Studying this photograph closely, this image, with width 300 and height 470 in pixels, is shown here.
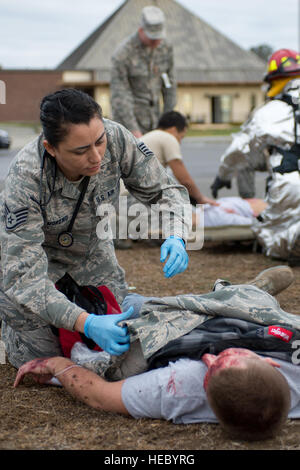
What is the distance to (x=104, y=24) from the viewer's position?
4431 centimetres

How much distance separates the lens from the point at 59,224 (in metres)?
3.08

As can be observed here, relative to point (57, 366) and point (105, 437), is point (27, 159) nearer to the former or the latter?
point (57, 366)

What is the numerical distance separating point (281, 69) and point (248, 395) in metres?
3.69

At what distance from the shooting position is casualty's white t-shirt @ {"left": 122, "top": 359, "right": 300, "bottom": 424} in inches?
99.0

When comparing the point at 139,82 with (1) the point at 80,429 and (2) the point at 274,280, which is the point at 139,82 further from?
(1) the point at 80,429

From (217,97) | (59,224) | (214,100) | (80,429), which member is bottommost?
(80,429)

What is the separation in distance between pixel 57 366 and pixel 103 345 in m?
0.37

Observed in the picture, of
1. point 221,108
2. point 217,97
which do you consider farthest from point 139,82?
point 217,97

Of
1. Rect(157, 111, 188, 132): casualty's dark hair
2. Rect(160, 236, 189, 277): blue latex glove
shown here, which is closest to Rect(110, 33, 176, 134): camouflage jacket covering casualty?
Rect(157, 111, 188, 132): casualty's dark hair

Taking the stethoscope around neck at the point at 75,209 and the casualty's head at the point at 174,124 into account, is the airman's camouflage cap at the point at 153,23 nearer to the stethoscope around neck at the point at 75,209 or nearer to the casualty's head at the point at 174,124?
the casualty's head at the point at 174,124

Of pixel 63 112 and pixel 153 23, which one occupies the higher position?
pixel 153 23

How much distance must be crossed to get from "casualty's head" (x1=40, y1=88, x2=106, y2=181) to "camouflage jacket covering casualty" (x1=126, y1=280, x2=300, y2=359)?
0.66 meters

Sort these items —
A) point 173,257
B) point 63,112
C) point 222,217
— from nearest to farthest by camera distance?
point 63,112
point 173,257
point 222,217

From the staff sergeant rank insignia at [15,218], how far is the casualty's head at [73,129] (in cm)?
27
